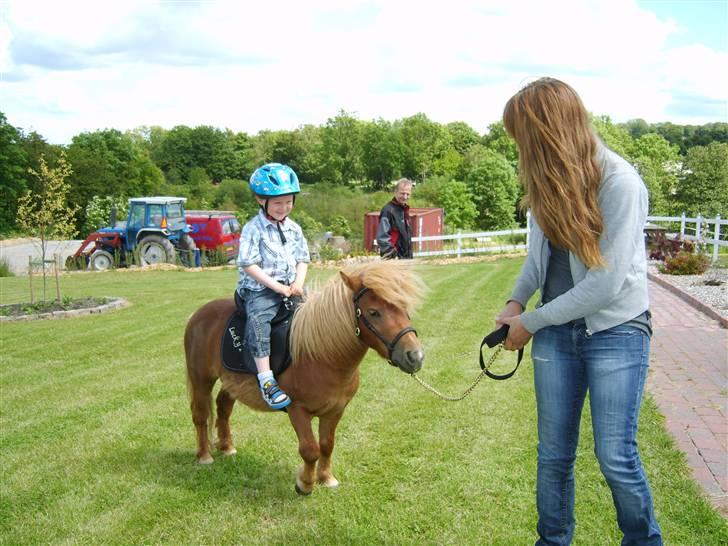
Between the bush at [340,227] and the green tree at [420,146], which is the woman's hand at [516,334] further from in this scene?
the green tree at [420,146]

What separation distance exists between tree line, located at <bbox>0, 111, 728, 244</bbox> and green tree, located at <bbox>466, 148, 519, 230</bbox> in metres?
0.08

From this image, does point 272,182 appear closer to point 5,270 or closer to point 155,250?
point 155,250

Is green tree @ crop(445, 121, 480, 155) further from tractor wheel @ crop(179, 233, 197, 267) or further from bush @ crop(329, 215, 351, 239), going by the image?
tractor wheel @ crop(179, 233, 197, 267)

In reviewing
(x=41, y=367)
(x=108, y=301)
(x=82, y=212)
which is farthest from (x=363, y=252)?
(x=82, y=212)

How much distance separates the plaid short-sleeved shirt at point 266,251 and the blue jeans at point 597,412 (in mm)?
2007

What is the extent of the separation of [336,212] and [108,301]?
2562 centimetres

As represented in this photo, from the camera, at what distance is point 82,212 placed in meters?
42.6

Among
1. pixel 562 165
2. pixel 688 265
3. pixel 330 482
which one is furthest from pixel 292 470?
pixel 688 265

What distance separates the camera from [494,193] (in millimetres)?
43812

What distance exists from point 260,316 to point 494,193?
41.5 metres

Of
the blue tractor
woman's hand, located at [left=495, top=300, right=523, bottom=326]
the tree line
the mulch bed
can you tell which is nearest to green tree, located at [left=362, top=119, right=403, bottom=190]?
the tree line

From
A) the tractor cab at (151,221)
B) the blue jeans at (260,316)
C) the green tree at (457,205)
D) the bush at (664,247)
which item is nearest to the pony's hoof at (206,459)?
the blue jeans at (260,316)

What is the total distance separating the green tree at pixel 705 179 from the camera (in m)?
32.2

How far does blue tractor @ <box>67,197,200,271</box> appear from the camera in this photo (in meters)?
22.9
